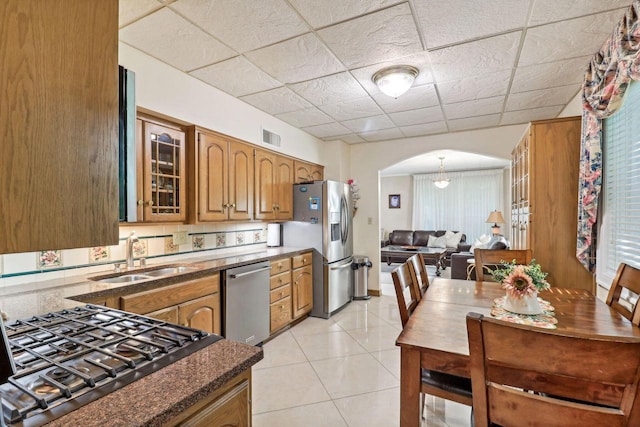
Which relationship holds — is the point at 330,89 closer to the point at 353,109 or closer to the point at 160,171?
the point at 353,109

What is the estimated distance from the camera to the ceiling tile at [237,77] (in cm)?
242

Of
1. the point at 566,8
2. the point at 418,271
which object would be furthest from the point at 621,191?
the point at 418,271

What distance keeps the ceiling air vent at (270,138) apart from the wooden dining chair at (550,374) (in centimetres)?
309

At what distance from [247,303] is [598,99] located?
119 inches

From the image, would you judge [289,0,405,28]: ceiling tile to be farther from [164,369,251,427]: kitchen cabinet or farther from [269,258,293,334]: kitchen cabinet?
[269,258,293,334]: kitchen cabinet

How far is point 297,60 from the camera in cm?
233

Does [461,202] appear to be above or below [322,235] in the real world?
above

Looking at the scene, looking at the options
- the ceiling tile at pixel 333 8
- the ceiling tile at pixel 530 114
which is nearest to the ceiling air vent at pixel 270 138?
the ceiling tile at pixel 333 8

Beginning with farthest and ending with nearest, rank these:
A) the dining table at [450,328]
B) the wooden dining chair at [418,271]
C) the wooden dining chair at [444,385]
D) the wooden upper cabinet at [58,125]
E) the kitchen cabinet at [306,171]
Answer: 1. the kitchen cabinet at [306,171]
2. the wooden dining chair at [418,271]
3. the wooden dining chair at [444,385]
4. the dining table at [450,328]
5. the wooden upper cabinet at [58,125]

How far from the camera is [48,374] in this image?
2.42 feet

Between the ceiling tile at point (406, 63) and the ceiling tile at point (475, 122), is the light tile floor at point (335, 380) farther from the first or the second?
the ceiling tile at point (475, 122)

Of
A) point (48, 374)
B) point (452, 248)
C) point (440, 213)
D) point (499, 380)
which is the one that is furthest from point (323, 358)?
point (440, 213)

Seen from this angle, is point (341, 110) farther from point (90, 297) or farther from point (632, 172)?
point (90, 297)

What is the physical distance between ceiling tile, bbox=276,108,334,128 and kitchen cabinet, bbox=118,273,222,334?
2.04 m
